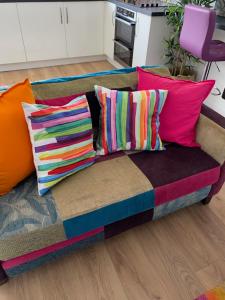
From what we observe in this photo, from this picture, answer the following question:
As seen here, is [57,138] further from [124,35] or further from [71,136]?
[124,35]

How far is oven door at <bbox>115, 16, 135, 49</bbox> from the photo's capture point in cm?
296

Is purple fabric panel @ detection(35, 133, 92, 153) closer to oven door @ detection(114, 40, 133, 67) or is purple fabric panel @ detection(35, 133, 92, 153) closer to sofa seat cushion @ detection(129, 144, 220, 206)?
sofa seat cushion @ detection(129, 144, 220, 206)

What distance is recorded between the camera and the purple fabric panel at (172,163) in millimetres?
1251

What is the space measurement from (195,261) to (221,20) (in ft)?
7.57

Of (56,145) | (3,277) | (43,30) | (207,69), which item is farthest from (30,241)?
(43,30)

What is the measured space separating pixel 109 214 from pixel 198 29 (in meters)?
1.90

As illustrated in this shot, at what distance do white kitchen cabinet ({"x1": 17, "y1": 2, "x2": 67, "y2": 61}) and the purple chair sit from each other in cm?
182

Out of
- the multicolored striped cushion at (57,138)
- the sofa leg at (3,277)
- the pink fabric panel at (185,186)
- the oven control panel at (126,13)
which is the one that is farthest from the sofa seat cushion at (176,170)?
the oven control panel at (126,13)

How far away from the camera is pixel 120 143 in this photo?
1.36 m

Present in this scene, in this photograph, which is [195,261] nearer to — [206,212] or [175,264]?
[175,264]

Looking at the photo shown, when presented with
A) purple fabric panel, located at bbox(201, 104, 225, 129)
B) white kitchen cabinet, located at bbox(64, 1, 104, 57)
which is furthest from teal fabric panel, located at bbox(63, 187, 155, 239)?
white kitchen cabinet, located at bbox(64, 1, 104, 57)

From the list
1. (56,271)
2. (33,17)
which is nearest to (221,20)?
(33,17)

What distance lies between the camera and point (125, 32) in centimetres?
312

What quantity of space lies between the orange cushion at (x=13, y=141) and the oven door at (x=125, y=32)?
228cm
